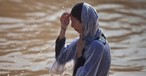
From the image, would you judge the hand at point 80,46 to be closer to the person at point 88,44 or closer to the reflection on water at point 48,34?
the person at point 88,44

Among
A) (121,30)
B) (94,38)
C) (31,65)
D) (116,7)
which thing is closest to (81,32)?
(94,38)

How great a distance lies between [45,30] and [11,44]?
1.13m

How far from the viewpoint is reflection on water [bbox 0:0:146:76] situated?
277 inches

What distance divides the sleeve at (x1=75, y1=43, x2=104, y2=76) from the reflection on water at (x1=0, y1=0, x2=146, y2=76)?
1.93m

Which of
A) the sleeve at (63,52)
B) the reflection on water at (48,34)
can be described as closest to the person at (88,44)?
the sleeve at (63,52)

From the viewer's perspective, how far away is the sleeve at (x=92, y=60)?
12.5 ft

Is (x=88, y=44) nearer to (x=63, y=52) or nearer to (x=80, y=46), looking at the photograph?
(x=80, y=46)

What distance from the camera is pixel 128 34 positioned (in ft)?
29.1

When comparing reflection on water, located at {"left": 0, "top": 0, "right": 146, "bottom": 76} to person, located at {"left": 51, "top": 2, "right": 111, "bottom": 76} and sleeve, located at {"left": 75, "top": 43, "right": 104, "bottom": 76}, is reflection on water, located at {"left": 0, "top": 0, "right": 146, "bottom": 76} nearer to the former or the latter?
person, located at {"left": 51, "top": 2, "right": 111, "bottom": 76}

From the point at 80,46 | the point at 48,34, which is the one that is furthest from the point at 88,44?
the point at 48,34

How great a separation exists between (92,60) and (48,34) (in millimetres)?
4756

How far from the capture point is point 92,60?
380cm

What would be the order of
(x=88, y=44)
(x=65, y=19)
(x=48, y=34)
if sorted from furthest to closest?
(x=48, y=34), (x=65, y=19), (x=88, y=44)

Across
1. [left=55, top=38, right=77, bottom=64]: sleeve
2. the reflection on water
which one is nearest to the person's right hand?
[left=55, top=38, right=77, bottom=64]: sleeve
